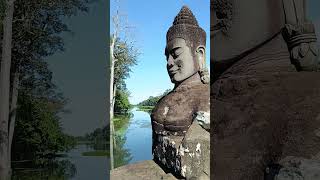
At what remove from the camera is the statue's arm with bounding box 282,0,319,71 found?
181 cm

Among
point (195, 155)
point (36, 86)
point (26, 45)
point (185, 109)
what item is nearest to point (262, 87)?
point (195, 155)

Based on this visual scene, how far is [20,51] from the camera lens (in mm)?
3746

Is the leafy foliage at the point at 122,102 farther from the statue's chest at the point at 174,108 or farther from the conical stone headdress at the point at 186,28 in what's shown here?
the conical stone headdress at the point at 186,28

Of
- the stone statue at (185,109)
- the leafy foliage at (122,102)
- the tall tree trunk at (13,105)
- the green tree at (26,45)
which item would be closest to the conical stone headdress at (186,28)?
the stone statue at (185,109)

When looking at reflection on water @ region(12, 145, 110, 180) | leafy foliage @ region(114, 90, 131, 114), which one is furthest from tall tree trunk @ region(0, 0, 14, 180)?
leafy foliage @ region(114, 90, 131, 114)

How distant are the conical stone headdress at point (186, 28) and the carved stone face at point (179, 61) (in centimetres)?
7

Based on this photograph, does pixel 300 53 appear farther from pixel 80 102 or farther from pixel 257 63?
pixel 80 102

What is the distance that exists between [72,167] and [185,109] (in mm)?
1356

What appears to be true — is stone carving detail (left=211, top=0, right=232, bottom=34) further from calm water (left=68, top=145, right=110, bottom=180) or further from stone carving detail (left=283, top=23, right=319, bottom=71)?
calm water (left=68, top=145, right=110, bottom=180)

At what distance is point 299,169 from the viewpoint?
1503mm

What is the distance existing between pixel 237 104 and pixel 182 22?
2560 mm

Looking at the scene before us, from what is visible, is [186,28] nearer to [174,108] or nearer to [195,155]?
[174,108]

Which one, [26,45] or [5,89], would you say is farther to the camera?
[26,45]

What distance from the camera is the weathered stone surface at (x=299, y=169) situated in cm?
148
